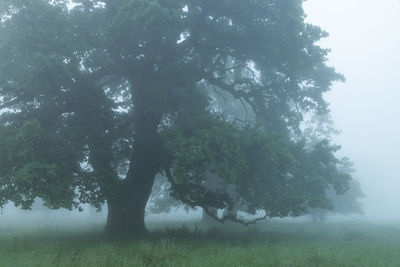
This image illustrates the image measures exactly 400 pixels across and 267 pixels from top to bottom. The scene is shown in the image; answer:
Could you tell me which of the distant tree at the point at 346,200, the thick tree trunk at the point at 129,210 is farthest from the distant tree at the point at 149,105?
the distant tree at the point at 346,200

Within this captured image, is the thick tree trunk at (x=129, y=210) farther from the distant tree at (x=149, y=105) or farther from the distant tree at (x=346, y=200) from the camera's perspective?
the distant tree at (x=346, y=200)

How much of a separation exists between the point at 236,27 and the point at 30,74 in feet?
33.7

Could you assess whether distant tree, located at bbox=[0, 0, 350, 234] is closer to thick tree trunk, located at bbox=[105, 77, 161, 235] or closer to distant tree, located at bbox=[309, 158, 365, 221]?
thick tree trunk, located at bbox=[105, 77, 161, 235]

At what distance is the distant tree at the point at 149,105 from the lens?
46.8 ft

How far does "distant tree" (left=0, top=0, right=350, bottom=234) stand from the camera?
1427 cm

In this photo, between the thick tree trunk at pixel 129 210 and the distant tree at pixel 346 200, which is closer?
the thick tree trunk at pixel 129 210

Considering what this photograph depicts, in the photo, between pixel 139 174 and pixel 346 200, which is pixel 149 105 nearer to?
pixel 139 174

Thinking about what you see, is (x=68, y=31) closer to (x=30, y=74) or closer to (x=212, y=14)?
(x=30, y=74)

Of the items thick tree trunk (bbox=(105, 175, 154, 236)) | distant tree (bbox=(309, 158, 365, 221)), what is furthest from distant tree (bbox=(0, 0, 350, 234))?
distant tree (bbox=(309, 158, 365, 221))

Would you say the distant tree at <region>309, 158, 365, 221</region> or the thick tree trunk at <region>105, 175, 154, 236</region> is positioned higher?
the distant tree at <region>309, 158, 365, 221</region>

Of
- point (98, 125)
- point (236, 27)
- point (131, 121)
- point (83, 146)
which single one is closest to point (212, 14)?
point (236, 27)

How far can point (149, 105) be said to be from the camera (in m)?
17.7

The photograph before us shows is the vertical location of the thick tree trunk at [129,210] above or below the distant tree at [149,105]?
below

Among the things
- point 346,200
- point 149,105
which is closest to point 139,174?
point 149,105
